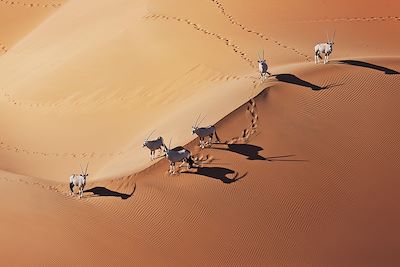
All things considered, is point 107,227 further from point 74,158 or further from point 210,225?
point 74,158

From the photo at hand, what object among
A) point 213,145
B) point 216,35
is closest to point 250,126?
point 213,145

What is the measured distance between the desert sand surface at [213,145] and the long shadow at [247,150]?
38 millimetres

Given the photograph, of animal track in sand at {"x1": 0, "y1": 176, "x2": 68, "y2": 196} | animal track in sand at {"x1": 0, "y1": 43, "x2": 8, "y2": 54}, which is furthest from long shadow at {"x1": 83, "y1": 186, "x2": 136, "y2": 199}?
animal track in sand at {"x1": 0, "y1": 43, "x2": 8, "y2": 54}

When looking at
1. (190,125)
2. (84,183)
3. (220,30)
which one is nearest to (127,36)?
(220,30)

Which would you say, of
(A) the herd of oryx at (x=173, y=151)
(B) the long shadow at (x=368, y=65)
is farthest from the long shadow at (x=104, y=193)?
(B) the long shadow at (x=368, y=65)

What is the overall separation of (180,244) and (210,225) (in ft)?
2.51

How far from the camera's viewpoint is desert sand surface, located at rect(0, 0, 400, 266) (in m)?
14.1

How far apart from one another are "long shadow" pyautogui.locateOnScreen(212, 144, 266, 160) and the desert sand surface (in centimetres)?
4

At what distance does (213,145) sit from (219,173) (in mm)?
1034

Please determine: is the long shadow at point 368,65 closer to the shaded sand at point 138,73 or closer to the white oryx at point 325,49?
the white oryx at point 325,49

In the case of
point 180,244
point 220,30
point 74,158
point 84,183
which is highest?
point 220,30

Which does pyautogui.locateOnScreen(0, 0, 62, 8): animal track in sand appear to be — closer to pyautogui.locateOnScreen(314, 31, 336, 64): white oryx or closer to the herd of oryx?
pyautogui.locateOnScreen(314, 31, 336, 64): white oryx

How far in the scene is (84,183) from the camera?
15.9 metres

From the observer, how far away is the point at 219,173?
15.9m
